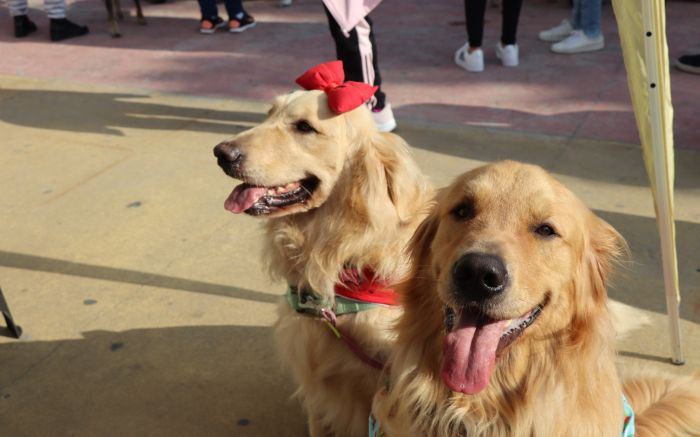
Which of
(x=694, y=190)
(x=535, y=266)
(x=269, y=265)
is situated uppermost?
(x=535, y=266)

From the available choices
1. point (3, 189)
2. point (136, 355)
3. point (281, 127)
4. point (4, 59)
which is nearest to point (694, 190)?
point (281, 127)

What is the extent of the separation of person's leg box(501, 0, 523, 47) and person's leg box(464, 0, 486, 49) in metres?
0.23

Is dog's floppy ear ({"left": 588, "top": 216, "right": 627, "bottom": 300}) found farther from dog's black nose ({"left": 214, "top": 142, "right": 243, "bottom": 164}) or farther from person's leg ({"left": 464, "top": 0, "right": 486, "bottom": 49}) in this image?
person's leg ({"left": 464, "top": 0, "right": 486, "bottom": 49})

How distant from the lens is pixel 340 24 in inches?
188

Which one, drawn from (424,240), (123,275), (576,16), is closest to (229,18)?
(576,16)

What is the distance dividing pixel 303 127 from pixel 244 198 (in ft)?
1.22

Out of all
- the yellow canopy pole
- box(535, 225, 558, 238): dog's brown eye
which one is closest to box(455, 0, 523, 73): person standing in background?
the yellow canopy pole

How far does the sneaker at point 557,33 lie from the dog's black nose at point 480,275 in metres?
6.49

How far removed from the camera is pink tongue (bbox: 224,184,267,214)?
295cm

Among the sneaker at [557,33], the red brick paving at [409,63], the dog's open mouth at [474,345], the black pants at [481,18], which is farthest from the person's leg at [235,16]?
the dog's open mouth at [474,345]

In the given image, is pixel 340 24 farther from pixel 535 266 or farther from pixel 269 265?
pixel 535 266

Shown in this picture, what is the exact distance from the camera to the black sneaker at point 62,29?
342 inches

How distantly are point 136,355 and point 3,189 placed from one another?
2.32m

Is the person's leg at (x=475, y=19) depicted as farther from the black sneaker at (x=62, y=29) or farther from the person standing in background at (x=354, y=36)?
the black sneaker at (x=62, y=29)
